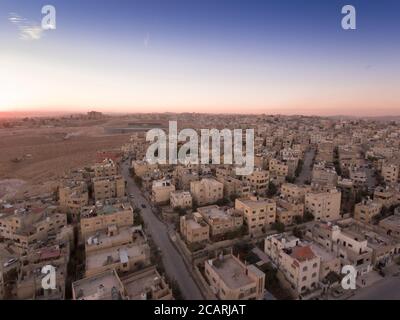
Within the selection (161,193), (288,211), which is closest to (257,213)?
(288,211)

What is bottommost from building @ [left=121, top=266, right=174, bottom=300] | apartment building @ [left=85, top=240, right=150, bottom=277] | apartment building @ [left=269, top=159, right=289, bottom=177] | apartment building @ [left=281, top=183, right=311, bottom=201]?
building @ [left=121, top=266, right=174, bottom=300]

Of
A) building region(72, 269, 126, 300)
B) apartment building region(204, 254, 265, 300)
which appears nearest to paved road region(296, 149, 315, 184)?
apartment building region(204, 254, 265, 300)

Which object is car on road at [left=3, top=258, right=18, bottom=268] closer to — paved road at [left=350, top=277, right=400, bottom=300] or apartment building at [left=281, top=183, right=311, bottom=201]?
paved road at [left=350, top=277, right=400, bottom=300]

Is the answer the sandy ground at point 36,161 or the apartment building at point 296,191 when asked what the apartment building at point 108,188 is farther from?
the apartment building at point 296,191

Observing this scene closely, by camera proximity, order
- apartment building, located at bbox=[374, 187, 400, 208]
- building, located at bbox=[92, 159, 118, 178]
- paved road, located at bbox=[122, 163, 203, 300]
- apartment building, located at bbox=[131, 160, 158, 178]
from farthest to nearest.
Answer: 1. apartment building, located at bbox=[131, 160, 158, 178]
2. building, located at bbox=[92, 159, 118, 178]
3. apartment building, located at bbox=[374, 187, 400, 208]
4. paved road, located at bbox=[122, 163, 203, 300]

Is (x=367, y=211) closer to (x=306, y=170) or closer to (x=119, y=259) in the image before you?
(x=306, y=170)

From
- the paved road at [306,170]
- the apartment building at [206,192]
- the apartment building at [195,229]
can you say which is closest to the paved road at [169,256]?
the apartment building at [195,229]
